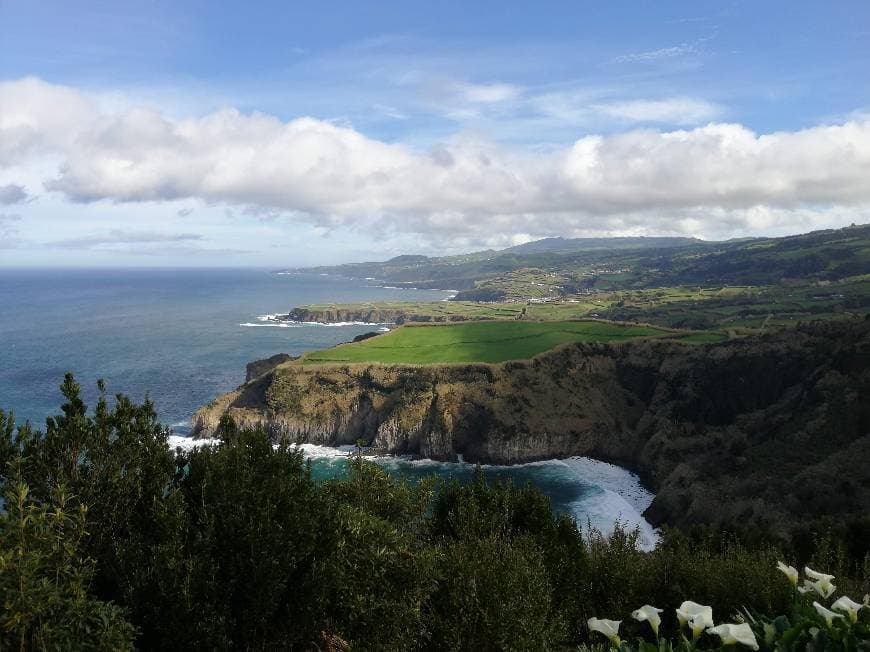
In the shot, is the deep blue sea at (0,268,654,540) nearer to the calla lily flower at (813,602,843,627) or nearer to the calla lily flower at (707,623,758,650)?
the calla lily flower at (707,623,758,650)

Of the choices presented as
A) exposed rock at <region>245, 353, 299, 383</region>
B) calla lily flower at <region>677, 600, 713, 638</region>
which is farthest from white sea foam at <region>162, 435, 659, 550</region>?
calla lily flower at <region>677, 600, 713, 638</region>

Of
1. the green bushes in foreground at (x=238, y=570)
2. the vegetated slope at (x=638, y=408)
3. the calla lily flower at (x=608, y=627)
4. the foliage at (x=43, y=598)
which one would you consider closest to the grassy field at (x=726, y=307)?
the vegetated slope at (x=638, y=408)

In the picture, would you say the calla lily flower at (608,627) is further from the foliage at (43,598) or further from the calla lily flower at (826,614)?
the foliage at (43,598)

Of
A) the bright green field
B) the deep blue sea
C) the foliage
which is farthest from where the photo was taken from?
the bright green field

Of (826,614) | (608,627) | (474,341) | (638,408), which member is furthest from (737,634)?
(474,341)

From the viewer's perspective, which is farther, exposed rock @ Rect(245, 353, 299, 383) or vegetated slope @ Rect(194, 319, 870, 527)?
exposed rock @ Rect(245, 353, 299, 383)

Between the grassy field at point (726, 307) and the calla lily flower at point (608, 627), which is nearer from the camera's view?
the calla lily flower at point (608, 627)

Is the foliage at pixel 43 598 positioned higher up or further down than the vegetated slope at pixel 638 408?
higher up
